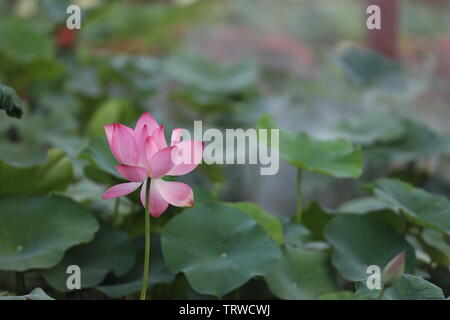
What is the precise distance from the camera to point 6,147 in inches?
70.9

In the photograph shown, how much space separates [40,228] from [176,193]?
405 mm

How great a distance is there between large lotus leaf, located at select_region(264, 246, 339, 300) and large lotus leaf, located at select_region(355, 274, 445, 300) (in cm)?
22

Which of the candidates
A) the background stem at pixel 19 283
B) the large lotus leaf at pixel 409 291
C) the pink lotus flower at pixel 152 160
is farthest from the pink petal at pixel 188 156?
the background stem at pixel 19 283

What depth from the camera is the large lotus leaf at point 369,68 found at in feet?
7.38

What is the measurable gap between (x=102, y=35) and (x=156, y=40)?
499 mm

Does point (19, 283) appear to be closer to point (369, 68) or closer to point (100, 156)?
point (100, 156)

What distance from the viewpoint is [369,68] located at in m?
2.27

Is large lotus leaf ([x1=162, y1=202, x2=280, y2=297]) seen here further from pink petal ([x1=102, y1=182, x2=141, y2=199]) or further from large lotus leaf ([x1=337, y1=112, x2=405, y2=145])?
large lotus leaf ([x1=337, y1=112, x2=405, y2=145])

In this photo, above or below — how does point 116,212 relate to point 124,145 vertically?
below

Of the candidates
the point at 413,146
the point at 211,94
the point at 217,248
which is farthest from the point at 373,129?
the point at 217,248

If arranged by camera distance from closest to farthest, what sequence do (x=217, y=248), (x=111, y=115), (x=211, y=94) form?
(x=217, y=248), (x=111, y=115), (x=211, y=94)

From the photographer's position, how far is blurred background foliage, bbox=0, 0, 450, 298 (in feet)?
4.85
